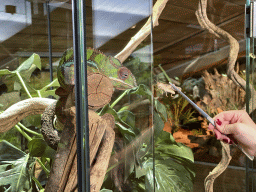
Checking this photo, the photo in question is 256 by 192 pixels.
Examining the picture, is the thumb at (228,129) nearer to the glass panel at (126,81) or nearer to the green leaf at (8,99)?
the glass panel at (126,81)

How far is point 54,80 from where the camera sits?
1.81 feet

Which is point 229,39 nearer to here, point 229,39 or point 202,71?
point 229,39

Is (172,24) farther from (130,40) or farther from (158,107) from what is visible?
(130,40)

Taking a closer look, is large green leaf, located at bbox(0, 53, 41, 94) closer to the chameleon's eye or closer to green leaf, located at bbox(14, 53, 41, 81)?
green leaf, located at bbox(14, 53, 41, 81)

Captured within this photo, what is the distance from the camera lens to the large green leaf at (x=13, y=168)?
1.82ft

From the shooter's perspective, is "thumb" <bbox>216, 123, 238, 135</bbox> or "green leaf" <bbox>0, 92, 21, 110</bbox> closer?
"green leaf" <bbox>0, 92, 21, 110</bbox>

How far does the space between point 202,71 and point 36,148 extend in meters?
1.30

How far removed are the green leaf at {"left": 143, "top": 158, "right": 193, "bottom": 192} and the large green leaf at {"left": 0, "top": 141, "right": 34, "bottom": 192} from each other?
30.5 inches

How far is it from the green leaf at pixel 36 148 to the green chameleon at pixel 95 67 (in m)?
0.12

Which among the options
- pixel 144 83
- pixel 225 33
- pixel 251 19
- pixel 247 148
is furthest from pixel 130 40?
pixel 225 33

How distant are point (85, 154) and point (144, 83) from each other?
0.20m

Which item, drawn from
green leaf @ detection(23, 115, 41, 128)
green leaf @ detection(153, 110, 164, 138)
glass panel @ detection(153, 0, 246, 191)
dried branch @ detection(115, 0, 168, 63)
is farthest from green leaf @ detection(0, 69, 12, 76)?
glass panel @ detection(153, 0, 246, 191)

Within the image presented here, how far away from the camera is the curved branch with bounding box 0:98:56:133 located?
0.56m

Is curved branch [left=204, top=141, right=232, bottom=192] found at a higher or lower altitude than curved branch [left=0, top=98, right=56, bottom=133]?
lower
